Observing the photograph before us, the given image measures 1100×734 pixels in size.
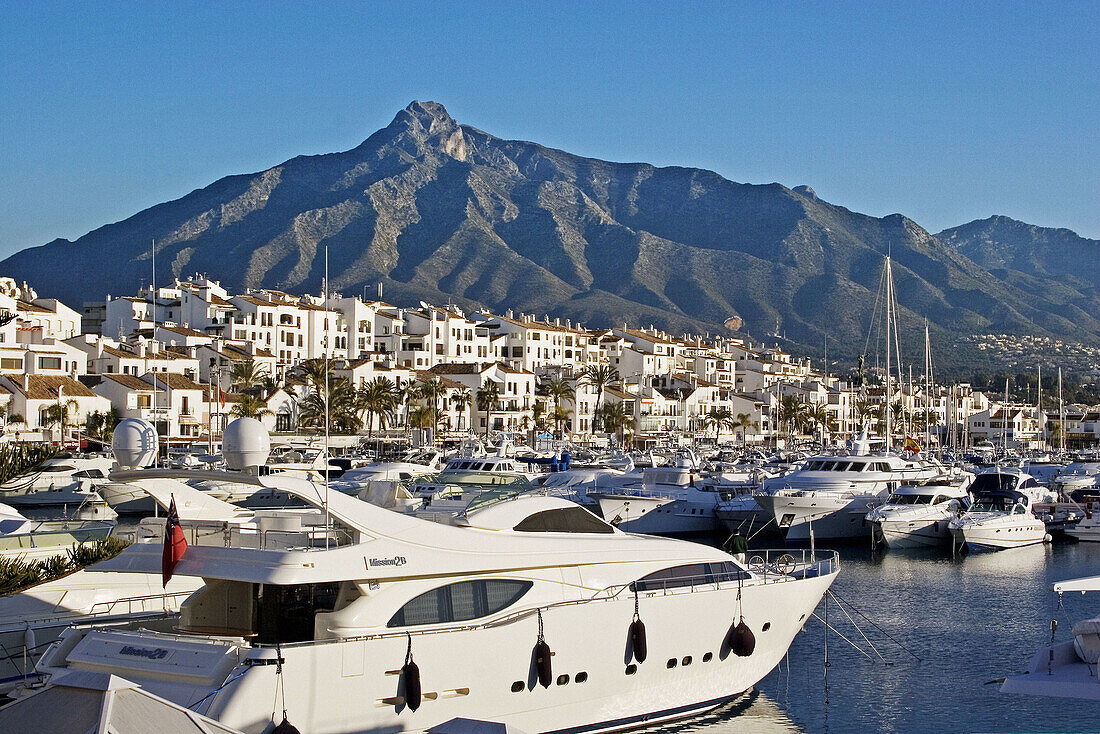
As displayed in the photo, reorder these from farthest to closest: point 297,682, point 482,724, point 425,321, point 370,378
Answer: point 425,321 < point 370,378 < point 297,682 < point 482,724

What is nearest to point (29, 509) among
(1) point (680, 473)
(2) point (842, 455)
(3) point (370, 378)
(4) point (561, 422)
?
(1) point (680, 473)

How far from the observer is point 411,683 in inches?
688

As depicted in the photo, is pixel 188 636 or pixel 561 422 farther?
pixel 561 422

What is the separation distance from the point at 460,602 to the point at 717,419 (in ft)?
347

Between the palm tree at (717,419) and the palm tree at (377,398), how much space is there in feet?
118

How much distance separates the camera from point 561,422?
373 ft

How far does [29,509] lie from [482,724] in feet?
169

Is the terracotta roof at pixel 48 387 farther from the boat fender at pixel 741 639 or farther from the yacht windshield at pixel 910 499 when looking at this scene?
the boat fender at pixel 741 639

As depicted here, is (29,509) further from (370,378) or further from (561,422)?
(561,422)

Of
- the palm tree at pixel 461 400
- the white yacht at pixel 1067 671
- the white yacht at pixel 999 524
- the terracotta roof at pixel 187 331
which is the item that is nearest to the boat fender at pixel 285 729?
the white yacht at pixel 1067 671

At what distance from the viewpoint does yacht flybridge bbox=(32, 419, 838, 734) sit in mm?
16703

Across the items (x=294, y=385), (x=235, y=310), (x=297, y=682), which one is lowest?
(x=297, y=682)

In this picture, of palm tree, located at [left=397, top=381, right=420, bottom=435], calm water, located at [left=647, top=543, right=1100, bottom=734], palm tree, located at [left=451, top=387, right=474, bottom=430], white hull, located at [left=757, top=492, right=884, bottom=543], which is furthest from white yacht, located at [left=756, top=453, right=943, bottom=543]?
palm tree, located at [left=451, top=387, right=474, bottom=430]

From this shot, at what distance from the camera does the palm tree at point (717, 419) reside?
12300 cm
